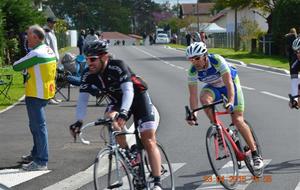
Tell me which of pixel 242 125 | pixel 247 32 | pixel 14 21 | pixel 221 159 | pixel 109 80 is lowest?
pixel 247 32

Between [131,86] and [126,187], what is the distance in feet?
3.21

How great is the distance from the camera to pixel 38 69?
8852mm

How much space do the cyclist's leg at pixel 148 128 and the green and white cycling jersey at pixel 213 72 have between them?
1181mm

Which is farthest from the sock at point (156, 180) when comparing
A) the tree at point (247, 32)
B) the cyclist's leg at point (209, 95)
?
the tree at point (247, 32)

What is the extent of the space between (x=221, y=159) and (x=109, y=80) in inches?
75.2

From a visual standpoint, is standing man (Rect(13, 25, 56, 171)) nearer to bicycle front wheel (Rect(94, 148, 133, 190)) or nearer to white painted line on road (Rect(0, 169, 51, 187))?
white painted line on road (Rect(0, 169, 51, 187))

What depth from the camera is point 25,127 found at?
12992 mm

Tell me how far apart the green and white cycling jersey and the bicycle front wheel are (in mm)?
1947

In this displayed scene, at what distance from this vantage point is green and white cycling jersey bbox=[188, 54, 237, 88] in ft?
25.6

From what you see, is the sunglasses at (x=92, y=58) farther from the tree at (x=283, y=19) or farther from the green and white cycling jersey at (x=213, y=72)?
the tree at (x=283, y=19)

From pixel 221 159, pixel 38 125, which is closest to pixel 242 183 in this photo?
pixel 221 159

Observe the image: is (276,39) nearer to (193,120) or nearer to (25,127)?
(25,127)

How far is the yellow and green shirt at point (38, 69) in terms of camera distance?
8.79 meters

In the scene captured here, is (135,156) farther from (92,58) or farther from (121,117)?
(92,58)
